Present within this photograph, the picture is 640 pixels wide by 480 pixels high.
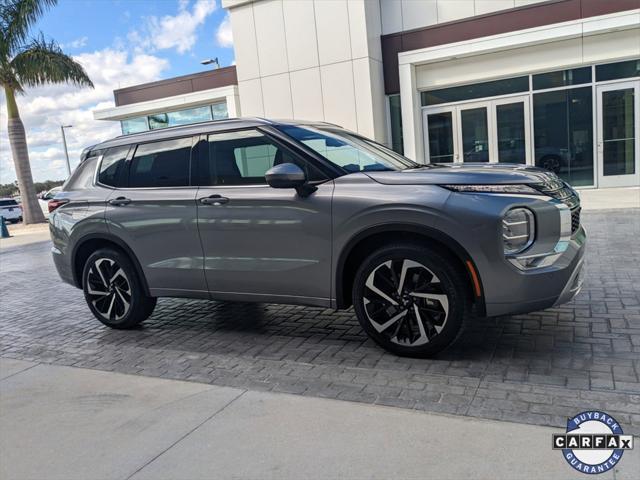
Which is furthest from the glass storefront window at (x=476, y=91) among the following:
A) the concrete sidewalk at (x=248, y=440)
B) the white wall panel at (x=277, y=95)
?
the concrete sidewalk at (x=248, y=440)

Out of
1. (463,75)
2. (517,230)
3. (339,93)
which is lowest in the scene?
(517,230)

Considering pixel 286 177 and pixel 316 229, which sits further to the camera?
pixel 316 229

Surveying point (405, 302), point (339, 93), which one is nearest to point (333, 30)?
point (339, 93)

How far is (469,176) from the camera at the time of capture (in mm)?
3768

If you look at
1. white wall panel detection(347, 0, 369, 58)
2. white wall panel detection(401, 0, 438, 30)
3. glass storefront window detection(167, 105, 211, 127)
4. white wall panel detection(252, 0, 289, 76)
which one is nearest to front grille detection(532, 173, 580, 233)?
white wall panel detection(347, 0, 369, 58)

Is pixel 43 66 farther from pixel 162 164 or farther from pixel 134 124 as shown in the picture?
pixel 162 164

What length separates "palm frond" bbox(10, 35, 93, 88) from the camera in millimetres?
19703

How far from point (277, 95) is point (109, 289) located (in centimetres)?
1215

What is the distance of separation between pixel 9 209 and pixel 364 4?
74.9 feet

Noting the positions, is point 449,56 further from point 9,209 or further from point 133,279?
point 9,209

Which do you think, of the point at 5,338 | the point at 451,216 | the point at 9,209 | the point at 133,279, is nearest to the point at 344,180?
the point at 451,216

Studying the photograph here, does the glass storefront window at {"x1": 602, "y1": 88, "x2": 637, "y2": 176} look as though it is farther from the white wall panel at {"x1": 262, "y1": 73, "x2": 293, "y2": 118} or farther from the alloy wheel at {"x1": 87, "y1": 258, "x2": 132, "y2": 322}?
the alloy wheel at {"x1": 87, "y1": 258, "x2": 132, "y2": 322}

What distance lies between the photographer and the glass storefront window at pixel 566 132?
14.2 metres

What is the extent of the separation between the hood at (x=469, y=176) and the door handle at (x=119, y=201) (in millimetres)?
2400
